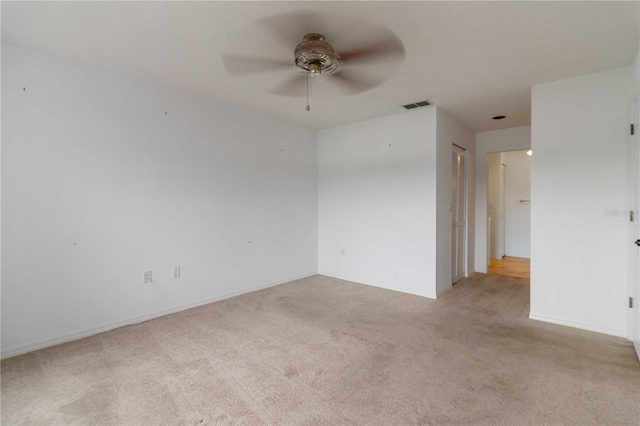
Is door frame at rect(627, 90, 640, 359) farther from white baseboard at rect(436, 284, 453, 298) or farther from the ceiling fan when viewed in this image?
the ceiling fan

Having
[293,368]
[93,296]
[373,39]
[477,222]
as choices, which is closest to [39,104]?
[93,296]

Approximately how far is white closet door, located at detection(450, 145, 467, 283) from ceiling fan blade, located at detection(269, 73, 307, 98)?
2527mm

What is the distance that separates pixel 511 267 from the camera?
5.82 meters

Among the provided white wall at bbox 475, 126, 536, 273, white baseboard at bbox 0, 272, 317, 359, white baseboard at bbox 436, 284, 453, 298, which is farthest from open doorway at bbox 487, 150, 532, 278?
white baseboard at bbox 0, 272, 317, 359

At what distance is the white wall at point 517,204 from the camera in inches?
269

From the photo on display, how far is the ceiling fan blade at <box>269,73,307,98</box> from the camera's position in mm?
2828

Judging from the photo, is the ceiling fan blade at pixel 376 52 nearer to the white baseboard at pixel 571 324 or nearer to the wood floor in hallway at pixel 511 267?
the white baseboard at pixel 571 324

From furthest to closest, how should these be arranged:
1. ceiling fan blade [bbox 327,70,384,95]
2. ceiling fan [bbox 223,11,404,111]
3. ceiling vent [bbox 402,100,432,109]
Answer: ceiling vent [bbox 402,100,432,109] → ceiling fan blade [bbox 327,70,384,95] → ceiling fan [bbox 223,11,404,111]

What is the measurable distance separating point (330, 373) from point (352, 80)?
2383 millimetres

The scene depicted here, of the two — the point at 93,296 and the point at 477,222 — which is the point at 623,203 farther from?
the point at 93,296

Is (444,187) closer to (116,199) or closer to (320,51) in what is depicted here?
(320,51)

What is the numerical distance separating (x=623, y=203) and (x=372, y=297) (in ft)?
8.81

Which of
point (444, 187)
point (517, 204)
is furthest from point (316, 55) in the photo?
point (517, 204)

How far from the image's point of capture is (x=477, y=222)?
5.41 metres
